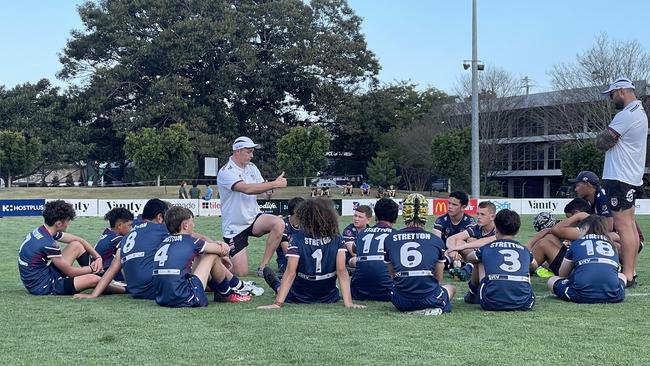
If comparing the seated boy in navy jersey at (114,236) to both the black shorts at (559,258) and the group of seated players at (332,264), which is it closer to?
the group of seated players at (332,264)

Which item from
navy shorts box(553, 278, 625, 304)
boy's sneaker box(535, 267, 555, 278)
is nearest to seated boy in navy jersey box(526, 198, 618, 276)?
boy's sneaker box(535, 267, 555, 278)

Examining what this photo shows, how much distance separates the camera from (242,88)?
171 ft

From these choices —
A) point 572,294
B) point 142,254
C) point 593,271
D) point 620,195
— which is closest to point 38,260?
point 142,254

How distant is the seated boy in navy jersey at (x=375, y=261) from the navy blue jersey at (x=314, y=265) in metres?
0.43

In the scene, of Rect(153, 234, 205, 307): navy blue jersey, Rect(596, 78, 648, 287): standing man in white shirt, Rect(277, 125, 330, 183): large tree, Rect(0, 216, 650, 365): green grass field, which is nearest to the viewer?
Rect(0, 216, 650, 365): green grass field

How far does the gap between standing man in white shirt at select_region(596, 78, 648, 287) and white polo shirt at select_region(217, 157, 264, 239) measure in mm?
4291

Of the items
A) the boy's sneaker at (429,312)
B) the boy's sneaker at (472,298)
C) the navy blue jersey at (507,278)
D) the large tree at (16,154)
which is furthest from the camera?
the large tree at (16,154)

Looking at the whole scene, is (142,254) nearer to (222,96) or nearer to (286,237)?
(286,237)

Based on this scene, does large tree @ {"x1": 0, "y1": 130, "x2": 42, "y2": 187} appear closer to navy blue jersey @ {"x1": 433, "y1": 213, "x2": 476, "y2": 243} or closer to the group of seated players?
the group of seated players

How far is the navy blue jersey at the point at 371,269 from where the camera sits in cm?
713

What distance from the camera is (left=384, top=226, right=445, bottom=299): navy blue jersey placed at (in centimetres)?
616

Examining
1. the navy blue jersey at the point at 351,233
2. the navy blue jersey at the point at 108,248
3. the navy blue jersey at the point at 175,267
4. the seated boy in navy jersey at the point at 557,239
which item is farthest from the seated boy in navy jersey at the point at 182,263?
the seated boy in navy jersey at the point at 557,239

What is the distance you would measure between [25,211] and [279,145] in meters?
21.6

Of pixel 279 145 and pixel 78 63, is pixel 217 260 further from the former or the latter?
pixel 78 63
